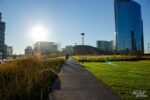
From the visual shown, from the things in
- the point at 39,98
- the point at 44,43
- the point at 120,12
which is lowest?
the point at 39,98

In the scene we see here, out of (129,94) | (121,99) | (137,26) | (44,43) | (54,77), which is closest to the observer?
(121,99)

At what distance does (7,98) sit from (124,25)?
137352 mm

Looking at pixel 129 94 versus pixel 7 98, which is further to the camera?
pixel 129 94

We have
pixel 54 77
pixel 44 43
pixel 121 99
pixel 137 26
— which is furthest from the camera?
pixel 44 43

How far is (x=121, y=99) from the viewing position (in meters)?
7.69

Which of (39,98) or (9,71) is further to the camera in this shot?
(9,71)

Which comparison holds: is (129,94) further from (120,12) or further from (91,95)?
(120,12)

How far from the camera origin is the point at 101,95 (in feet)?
26.6

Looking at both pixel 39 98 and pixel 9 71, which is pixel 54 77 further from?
pixel 39 98

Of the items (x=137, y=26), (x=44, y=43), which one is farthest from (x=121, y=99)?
(x=44, y=43)

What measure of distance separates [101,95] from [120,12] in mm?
135792

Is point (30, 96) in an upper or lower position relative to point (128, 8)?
lower

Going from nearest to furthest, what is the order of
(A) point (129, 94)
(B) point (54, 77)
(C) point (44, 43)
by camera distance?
1. (A) point (129, 94)
2. (B) point (54, 77)
3. (C) point (44, 43)

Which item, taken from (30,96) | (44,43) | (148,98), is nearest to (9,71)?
(30,96)
